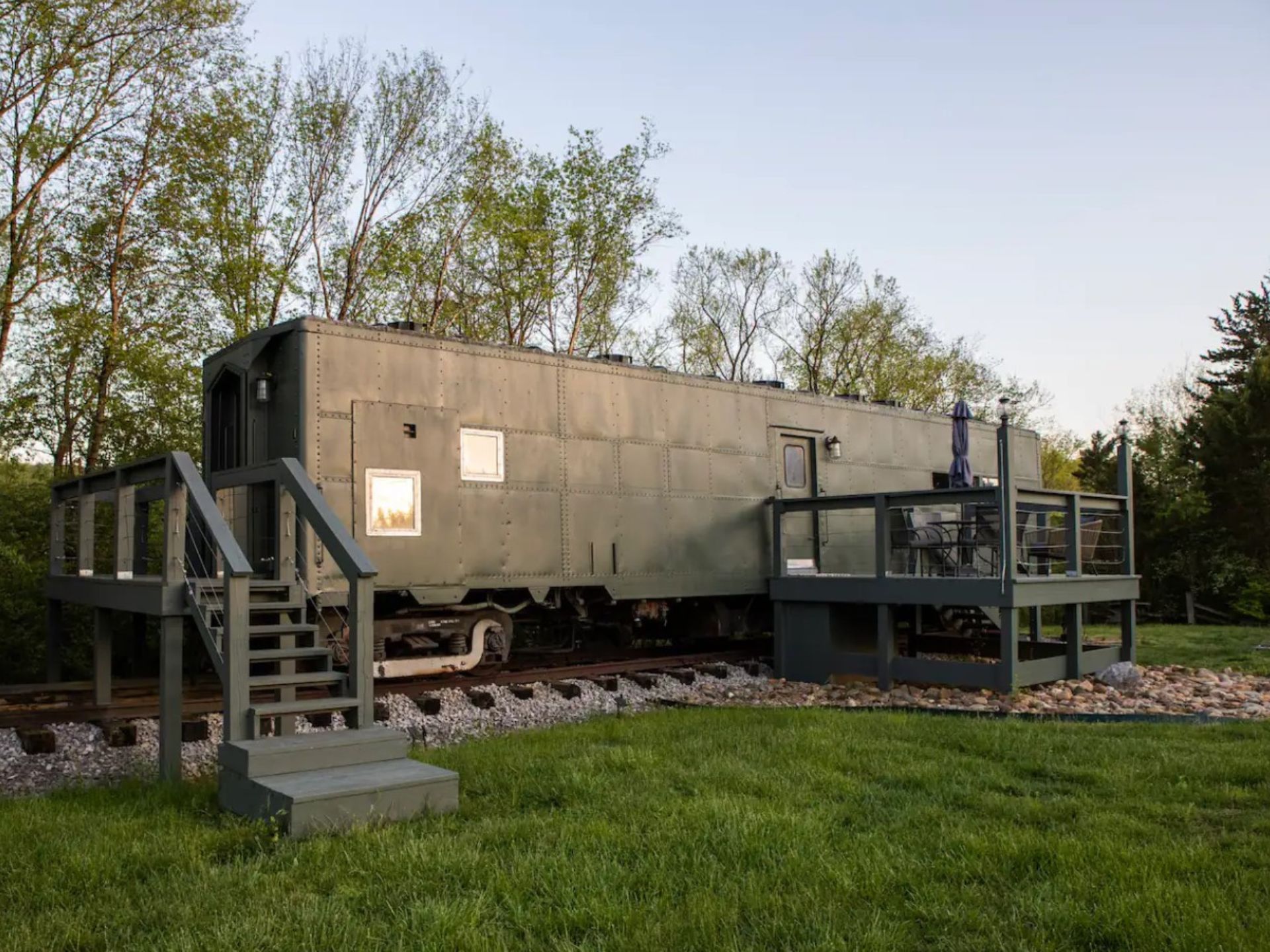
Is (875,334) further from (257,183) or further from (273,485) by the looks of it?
(273,485)

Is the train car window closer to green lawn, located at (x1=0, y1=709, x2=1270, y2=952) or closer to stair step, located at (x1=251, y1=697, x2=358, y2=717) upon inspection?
green lawn, located at (x1=0, y1=709, x2=1270, y2=952)

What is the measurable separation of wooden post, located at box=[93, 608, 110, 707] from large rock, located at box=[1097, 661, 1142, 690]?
9491 millimetres

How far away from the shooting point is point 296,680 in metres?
6.13

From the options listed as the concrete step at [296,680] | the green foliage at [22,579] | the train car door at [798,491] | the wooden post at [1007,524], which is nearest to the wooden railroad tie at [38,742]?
the concrete step at [296,680]

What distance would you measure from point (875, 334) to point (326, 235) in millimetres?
20152

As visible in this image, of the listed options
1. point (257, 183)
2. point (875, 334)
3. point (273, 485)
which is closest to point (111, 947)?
point (273, 485)

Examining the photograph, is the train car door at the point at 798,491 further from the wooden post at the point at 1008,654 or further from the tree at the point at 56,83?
the tree at the point at 56,83

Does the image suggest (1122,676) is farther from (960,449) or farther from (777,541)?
(777,541)

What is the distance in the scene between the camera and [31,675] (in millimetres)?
13008

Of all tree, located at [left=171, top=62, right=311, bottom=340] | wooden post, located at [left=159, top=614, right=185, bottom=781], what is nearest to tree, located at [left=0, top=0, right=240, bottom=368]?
tree, located at [left=171, top=62, right=311, bottom=340]

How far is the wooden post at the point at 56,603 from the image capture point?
10359 millimetres

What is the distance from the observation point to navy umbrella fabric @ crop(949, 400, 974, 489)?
12.2 m

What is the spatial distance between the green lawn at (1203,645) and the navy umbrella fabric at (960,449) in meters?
3.22

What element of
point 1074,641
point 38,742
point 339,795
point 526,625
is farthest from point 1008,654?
point 38,742
